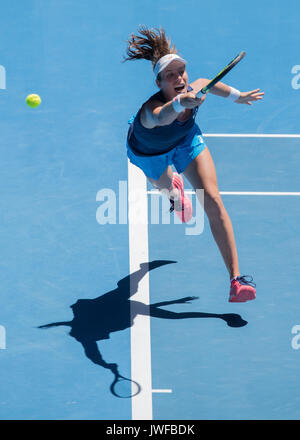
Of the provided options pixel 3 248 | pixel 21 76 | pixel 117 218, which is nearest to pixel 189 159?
pixel 117 218

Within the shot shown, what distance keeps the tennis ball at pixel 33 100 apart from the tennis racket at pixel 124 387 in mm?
3339

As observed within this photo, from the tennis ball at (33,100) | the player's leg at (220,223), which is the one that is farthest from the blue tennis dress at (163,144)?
the tennis ball at (33,100)

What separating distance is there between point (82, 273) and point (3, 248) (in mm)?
764

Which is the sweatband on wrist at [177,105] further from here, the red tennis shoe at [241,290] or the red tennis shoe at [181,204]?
the red tennis shoe at [181,204]

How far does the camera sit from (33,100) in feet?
29.2

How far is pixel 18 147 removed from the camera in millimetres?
8805

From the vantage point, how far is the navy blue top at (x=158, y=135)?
6.92m

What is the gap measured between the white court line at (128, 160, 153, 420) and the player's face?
1.61 meters

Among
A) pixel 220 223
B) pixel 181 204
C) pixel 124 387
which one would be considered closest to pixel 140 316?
pixel 124 387

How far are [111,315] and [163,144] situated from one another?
1.47 m

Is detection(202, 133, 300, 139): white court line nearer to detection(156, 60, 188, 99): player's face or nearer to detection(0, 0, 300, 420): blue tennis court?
detection(0, 0, 300, 420): blue tennis court

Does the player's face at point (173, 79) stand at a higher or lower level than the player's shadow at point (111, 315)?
higher

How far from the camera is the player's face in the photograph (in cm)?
684

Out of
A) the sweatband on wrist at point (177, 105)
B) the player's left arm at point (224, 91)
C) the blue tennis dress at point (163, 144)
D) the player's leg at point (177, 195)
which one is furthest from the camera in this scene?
the player's leg at point (177, 195)
